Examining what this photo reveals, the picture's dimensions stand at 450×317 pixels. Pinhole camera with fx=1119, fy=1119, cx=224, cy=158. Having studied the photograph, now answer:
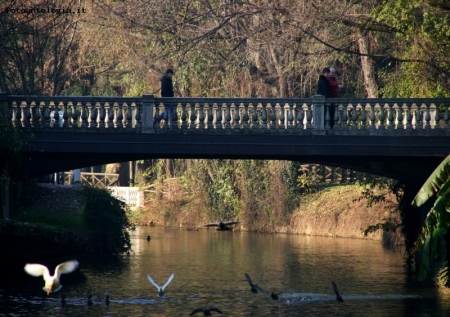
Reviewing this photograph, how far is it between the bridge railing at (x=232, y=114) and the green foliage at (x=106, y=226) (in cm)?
800

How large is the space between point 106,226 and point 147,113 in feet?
29.7

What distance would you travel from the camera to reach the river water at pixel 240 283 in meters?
26.8

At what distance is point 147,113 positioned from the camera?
30562 mm

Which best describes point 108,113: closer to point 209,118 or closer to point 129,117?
point 129,117

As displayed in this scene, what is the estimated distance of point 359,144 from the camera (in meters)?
30.2

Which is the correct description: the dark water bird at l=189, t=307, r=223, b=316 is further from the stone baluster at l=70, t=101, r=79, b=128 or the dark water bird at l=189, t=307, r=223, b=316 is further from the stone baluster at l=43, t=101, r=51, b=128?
the stone baluster at l=43, t=101, r=51, b=128

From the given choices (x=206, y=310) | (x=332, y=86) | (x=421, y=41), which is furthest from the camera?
(x=421, y=41)

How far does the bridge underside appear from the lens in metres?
30.1

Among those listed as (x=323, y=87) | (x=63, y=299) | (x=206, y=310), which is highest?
(x=323, y=87)

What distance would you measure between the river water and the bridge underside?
3604 mm

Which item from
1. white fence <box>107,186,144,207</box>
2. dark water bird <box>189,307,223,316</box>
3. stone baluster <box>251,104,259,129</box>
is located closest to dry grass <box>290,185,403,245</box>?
white fence <box>107,186,144,207</box>

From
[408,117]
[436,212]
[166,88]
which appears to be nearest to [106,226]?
[166,88]

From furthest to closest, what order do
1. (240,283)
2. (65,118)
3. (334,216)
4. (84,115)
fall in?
(334,216), (240,283), (84,115), (65,118)

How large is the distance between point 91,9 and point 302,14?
1305 cm
